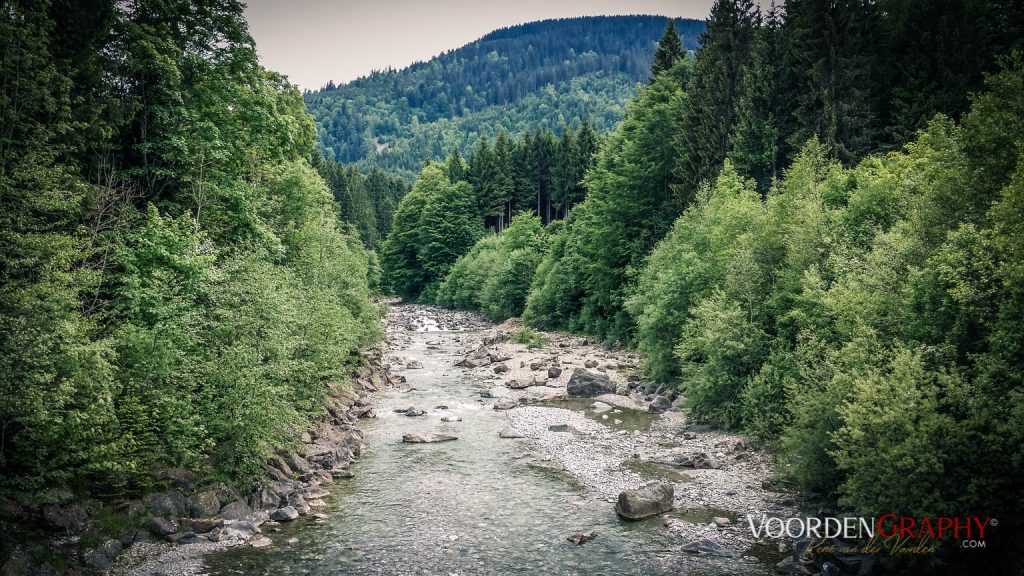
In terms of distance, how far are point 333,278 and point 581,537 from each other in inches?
875

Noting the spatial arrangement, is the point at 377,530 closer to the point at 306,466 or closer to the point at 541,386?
the point at 306,466

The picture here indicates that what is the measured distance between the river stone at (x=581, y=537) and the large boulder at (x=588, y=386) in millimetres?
16437

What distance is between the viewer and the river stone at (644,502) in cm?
1648

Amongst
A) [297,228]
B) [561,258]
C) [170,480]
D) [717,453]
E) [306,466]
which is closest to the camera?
[170,480]

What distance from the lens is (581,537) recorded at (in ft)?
50.2

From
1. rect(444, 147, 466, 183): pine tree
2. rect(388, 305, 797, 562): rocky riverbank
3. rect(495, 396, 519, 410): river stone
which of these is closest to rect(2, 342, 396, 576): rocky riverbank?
rect(388, 305, 797, 562): rocky riverbank

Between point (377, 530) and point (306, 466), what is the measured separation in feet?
18.0

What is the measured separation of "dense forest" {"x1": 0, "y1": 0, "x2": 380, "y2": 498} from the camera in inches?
506

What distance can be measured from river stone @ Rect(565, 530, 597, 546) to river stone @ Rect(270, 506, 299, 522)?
815cm

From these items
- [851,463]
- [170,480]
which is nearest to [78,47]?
[170,480]

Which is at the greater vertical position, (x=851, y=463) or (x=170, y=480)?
(x=851, y=463)

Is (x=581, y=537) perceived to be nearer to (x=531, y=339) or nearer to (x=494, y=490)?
(x=494, y=490)

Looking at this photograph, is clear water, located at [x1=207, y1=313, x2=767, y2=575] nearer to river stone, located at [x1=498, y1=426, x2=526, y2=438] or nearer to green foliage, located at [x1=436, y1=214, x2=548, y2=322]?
river stone, located at [x1=498, y1=426, x2=526, y2=438]

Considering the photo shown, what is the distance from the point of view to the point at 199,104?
21.4m
